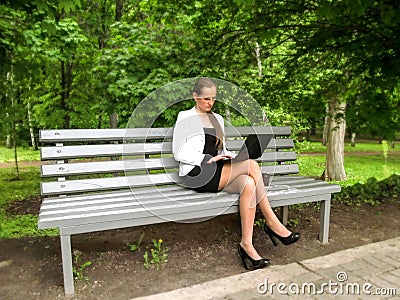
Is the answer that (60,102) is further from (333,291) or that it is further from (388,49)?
(333,291)

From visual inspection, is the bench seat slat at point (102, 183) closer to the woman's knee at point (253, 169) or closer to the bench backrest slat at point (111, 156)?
the bench backrest slat at point (111, 156)

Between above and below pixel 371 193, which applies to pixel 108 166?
above

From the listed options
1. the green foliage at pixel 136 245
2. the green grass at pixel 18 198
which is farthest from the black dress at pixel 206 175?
the green grass at pixel 18 198

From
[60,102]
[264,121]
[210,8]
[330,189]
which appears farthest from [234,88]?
[60,102]

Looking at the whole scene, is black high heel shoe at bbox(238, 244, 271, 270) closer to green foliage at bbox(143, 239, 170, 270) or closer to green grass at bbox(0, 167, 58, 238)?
green foliage at bbox(143, 239, 170, 270)

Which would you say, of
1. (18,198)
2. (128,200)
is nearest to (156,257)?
(128,200)

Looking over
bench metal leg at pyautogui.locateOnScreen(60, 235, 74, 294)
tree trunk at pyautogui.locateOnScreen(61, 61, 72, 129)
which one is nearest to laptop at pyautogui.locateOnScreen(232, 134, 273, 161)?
bench metal leg at pyautogui.locateOnScreen(60, 235, 74, 294)

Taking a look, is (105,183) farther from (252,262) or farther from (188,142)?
(252,262)

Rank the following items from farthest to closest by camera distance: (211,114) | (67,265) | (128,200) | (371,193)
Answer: (371,193) < (211,114) < (128,200) < (67,265)

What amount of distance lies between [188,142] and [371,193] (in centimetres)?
298

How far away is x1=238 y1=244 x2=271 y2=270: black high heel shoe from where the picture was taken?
2617 millimetres

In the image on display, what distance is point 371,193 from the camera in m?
4.58

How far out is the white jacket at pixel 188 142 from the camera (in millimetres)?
2789

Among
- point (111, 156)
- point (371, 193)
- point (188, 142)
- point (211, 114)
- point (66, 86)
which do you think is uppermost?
point (66, 86)
